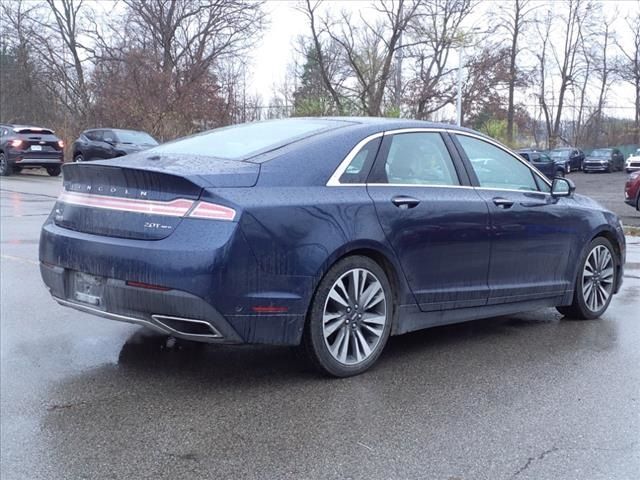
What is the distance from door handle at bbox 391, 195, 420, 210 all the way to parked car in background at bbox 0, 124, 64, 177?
22.0 m

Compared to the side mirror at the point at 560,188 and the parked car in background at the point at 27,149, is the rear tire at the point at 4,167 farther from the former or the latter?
the side mirror at the point at 560,188

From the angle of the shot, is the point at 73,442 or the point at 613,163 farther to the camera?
the point at 613,163

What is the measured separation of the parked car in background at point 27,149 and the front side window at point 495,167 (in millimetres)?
21480

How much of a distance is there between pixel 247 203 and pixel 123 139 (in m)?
21.8

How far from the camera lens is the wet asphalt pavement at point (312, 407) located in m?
3.43

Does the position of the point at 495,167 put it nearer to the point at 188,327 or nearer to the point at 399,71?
the point at 188,327

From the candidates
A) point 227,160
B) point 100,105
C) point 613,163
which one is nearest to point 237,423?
point 227,160

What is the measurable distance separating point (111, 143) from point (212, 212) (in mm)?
21910

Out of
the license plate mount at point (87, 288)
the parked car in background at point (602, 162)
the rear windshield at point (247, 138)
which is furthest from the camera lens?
the parked car in background at point (602, 162)

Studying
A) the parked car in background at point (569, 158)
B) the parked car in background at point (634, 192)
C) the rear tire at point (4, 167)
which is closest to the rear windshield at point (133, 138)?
the rear tire at point (4, 167)

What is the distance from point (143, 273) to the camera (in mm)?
Answer: 4086

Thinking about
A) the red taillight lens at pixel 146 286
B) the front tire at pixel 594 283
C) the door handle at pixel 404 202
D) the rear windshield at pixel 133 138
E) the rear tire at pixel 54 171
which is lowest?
the rear tire at pixel 54 171

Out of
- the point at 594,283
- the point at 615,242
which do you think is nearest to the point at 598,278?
the point at 594,283

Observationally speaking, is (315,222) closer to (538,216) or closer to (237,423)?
(237,423)
